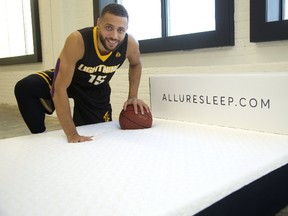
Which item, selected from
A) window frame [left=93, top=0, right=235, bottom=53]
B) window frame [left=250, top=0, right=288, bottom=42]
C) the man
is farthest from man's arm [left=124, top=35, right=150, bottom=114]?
window frame [left=250, top=0, right=288, bottom=42]

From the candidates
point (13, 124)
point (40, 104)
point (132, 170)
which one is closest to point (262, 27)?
point (132, 170)

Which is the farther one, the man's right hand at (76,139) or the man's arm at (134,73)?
the man's arm at (134,73)

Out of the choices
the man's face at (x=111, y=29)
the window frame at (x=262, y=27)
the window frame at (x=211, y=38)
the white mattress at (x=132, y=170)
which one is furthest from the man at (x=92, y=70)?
the window frame at (x=262, y=27)

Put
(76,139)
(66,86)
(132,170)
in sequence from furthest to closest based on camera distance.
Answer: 1. (66,86)
2. (76,139)
3. (132,170)

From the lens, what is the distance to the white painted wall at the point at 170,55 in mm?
2180

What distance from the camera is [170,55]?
9.07 ft

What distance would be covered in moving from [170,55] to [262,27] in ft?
2.87

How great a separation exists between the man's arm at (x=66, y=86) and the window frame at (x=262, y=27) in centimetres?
120

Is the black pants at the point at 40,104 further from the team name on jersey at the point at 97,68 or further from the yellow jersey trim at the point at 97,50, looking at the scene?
the yellow jersey trim at the point at 97,50

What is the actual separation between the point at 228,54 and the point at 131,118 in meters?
0.96

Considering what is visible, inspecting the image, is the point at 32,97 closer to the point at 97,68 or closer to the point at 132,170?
the point at 97,68

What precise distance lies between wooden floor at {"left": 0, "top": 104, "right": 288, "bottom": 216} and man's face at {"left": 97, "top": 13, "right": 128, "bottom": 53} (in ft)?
6.76

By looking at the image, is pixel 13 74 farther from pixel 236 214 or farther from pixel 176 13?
pixel 236 214

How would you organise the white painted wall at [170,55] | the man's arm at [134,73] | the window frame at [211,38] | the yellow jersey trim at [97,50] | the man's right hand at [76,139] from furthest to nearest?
the window frame at [211,38] → the white painted wall at [170,55] → the man's arm at [134,73] → the yellow jersey trim at [97,50] → the man's right hand at [76,139]
